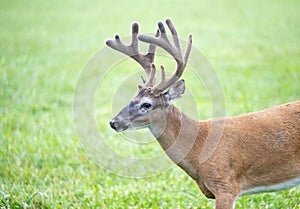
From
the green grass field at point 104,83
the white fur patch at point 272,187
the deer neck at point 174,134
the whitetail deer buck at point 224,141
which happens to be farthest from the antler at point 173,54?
the green grass field at point 104,83

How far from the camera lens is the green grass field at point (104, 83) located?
6055 mm

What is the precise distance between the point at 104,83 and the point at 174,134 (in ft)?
24.2

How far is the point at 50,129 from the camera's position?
8.60 m

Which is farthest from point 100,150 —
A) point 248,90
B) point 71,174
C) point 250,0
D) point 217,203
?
point 250,0

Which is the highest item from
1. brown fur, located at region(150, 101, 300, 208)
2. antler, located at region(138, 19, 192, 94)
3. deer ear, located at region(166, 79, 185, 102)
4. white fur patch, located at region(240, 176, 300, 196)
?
antler, located at region(138, 19, 192, 94)

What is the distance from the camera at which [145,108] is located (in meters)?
4.84

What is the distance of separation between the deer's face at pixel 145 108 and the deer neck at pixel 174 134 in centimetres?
6

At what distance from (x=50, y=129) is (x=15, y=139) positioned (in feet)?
2.87

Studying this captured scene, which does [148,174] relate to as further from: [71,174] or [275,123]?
[275,123]

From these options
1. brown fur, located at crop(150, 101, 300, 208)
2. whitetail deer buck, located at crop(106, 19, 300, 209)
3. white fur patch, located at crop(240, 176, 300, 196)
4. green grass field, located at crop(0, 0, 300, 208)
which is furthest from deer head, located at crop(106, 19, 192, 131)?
green grass field, located at crop(0, 0, 300, 208)

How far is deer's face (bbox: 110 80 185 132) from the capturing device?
189 inches

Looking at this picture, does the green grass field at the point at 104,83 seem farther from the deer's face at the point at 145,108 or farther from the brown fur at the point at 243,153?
the deer's face at the point at 145,108

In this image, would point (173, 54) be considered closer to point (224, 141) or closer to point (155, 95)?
point (155, 95)

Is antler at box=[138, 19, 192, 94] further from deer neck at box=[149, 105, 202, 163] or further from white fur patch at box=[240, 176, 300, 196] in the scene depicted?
white fur patch at box=[240, 176, 300, 196]
